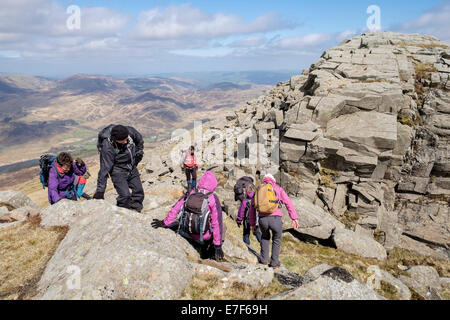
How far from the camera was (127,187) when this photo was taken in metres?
12.6

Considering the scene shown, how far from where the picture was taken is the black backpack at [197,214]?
9.53 metres

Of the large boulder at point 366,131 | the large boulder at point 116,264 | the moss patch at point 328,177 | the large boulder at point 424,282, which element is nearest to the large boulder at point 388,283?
the large boulder at point 424,282

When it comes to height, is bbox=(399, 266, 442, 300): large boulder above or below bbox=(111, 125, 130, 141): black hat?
below

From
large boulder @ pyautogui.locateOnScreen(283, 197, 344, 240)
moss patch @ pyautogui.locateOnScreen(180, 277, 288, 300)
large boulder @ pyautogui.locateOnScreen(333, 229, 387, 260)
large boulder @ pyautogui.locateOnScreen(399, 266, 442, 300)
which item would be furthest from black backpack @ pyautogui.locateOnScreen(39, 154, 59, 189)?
large boulder @ pyautogui.locateOnScreen(399, 266, 442, 300)

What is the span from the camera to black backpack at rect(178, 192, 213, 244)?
31.3 ft

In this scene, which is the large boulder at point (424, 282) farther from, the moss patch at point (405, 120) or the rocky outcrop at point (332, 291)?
the moss patch at point (405, 120)

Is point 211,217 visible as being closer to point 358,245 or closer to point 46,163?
point 46,163

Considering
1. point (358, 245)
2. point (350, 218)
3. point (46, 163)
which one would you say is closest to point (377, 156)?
point (350, 218)

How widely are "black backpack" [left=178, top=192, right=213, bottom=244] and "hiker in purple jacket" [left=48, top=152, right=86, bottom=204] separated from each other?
7347mm

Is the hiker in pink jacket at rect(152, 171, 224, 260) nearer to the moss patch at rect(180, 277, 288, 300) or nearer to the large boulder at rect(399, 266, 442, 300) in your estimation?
the moss patch at rect(180, 277, 288, 300)

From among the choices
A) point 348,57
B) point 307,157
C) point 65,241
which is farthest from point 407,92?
point 65,241

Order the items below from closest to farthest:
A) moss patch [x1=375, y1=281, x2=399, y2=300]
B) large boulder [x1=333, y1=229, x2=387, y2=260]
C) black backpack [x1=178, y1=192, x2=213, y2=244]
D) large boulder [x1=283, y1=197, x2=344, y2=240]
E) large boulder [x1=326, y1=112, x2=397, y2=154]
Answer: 1. black backpack [x1=178, y1=192, x2=213, y2=244]
2. moss patch [x1=375, y1=281, x2=399, y2=300]
3. large boulder [x1=333, y1=229, x2=387, y2=260]
4. large boulder [x1=283, y1=197, x2=344, y2=240]
5. large boulder [x1=326, y1=112, x2=397, y2=154]

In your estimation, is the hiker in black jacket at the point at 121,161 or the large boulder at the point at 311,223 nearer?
the hiker in black jacket at the point at 121,161
